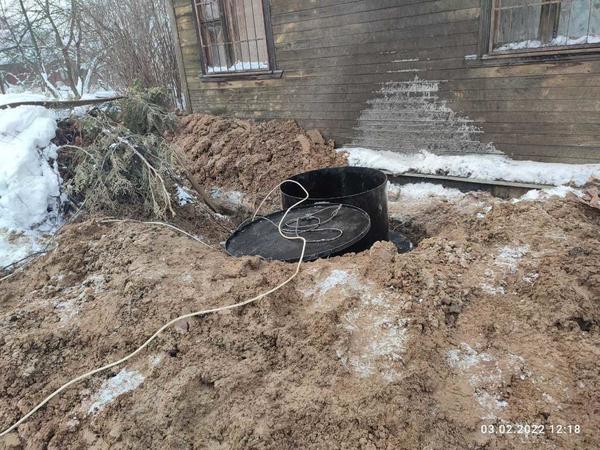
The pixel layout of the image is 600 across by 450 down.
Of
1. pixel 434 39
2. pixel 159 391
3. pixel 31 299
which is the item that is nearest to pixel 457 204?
pixel 434 39

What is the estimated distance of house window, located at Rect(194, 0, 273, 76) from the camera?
6.98 m

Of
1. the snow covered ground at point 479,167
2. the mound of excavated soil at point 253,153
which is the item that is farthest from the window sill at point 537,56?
the mound of excavated soil at point 253,153

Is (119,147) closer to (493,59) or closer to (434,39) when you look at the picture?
(434,39)

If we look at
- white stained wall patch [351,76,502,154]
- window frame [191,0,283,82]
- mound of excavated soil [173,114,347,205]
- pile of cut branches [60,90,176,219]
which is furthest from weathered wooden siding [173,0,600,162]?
pile of cut branches [60,90,176,219]

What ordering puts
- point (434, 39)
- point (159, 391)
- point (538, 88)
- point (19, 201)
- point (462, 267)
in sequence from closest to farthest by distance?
1. point (159, 391)
2. point (462, 267)
3. point (19, 201)
4. point (538, 88)
5. point (434, 39)

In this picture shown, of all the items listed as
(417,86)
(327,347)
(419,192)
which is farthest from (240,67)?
(327,347)

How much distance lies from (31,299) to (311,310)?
2.08 meters

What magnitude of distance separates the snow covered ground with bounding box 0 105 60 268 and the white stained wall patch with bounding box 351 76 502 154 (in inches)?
158

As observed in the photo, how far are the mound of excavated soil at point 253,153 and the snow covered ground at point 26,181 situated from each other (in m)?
2.49

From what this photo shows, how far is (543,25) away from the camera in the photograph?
4578 millimetres

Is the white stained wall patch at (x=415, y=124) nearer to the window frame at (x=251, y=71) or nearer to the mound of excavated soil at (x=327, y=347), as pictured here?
the window frame at (x=251, y=71)

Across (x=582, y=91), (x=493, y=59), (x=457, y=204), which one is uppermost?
(x=493, y=59)

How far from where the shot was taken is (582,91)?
14.1ft

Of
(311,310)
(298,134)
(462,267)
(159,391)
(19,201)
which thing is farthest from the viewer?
(298,134)
